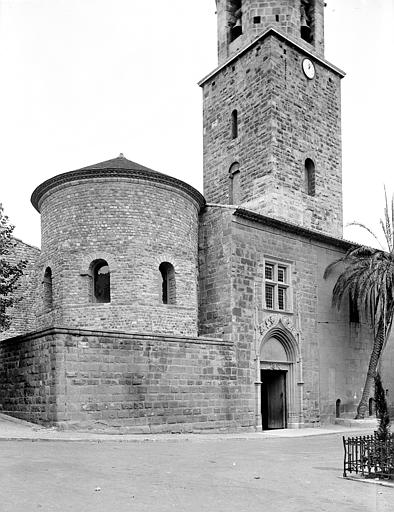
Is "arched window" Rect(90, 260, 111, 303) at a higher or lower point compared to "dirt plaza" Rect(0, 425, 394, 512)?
higher

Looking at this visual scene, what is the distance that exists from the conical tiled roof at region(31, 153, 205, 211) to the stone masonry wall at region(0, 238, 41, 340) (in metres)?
4.89

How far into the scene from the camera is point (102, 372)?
56.2 feet

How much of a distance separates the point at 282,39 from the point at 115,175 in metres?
12.3

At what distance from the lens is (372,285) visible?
23.5 metres

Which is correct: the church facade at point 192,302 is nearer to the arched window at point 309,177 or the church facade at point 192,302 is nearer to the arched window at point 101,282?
the arched window at point 101,282

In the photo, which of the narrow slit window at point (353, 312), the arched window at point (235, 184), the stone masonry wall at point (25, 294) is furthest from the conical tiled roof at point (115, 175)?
the narrow slit window at point (353, 312)

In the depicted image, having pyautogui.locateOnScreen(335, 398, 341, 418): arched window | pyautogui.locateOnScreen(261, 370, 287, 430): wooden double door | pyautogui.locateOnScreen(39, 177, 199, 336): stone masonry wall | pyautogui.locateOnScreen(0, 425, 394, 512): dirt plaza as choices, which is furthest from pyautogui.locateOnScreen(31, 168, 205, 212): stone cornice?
pyautogui.locateOnScreen(335, 398, 341, 418): arched window

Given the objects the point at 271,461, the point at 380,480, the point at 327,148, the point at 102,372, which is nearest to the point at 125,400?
the point at 102,372

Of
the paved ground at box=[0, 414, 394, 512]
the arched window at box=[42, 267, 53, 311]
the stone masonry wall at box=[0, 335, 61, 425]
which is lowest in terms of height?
the paved ground at box=[0, 414, 394, 512]

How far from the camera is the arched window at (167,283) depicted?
841 inches

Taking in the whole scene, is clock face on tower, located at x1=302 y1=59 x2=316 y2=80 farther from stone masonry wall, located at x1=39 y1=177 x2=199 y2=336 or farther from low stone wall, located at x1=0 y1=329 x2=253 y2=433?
low stone wall, located at x1=0 y1=329 x2=253 y2=433

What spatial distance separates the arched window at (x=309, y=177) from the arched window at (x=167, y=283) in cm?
1050

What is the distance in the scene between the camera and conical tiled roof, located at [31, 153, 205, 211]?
2112 cm

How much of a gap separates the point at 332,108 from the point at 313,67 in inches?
87.2
